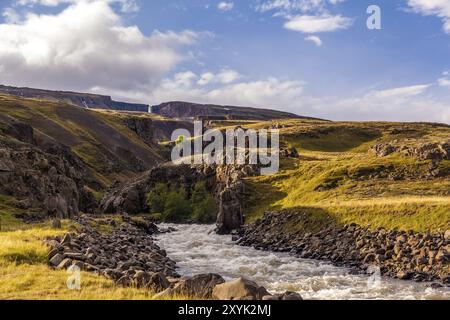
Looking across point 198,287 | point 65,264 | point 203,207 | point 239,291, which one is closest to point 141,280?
point 198,287

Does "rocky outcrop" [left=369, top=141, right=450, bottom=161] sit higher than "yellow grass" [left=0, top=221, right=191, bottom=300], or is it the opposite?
"rocky outcrop" [left=369, top=141, right=450, bottom=161]

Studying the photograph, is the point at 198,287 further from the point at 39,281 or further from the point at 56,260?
the point at 56,260

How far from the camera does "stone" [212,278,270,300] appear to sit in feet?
63.0

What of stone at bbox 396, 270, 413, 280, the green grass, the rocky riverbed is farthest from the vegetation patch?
the green grass

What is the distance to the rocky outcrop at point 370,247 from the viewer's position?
44469mm

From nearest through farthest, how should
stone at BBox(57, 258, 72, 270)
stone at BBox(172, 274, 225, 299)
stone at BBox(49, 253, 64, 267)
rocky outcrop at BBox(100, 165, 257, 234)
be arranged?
stone at BBox(172, 274, 225, 299) < stone at BBox(57, 258, 72, 270) < stone at BBox(49, 253, 64, 267) < rocky outcrop at BBox(100, 165, 257, 234)

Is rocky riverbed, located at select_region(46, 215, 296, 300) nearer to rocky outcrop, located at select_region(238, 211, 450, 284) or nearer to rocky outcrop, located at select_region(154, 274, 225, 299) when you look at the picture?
rocky outcrop, located at select_region(154, 274, 225, 299)

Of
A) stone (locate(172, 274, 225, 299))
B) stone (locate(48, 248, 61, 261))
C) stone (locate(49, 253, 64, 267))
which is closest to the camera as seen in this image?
stone (locate(172, 274, 225, 299))

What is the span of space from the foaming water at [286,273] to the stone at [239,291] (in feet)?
51.7

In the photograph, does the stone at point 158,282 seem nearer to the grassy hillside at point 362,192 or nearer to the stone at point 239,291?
the stone at point 239,291

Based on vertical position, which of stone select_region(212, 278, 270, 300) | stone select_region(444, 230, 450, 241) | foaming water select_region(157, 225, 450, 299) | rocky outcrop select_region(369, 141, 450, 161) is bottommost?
foaming water select_region(157, 225, 450, 299)

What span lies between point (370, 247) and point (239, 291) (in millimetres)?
37672

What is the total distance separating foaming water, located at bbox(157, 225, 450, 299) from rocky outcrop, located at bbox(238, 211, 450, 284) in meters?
2.48

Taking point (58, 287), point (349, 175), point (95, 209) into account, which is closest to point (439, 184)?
point (349, 175)
